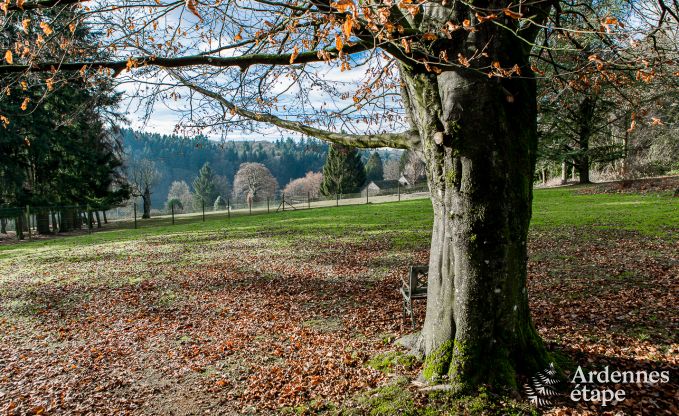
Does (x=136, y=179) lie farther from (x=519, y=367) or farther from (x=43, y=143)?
(x=519, y=367)

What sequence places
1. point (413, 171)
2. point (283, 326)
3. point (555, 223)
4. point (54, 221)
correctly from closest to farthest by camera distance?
point (283, 326)
point (555, 223)
point (54, 221)
point (413, 171)

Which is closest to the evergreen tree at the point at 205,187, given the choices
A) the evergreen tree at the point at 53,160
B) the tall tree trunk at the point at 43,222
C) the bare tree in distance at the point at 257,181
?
the bare tree in distance at the point at 257,181

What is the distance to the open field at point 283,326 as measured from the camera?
4207 millimetres

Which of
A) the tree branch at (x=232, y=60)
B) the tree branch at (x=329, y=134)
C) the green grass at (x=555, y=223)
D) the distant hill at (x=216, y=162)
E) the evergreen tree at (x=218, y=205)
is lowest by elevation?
the green grass at (x=555, y=223)

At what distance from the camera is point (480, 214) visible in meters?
3.49

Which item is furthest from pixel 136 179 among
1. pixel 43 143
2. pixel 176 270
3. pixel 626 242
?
pixel 626 242

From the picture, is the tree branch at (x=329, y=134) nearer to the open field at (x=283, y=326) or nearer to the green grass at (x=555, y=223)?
the open field at (x=283, y=326)

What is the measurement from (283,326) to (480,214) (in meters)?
4.14

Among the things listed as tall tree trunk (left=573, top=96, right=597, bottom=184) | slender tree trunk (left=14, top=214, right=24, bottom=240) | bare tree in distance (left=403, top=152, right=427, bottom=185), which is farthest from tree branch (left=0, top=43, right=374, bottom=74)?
bare tree in distance (left=403, top=152, right=427, bottom=185)

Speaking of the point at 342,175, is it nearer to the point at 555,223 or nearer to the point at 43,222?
the point at 43,222

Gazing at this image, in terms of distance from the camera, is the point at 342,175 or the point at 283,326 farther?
the point at 342,175

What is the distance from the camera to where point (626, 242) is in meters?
10.6

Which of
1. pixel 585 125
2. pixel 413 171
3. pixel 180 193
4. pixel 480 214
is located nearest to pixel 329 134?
pixel 480 214

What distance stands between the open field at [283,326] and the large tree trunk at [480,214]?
430mm
